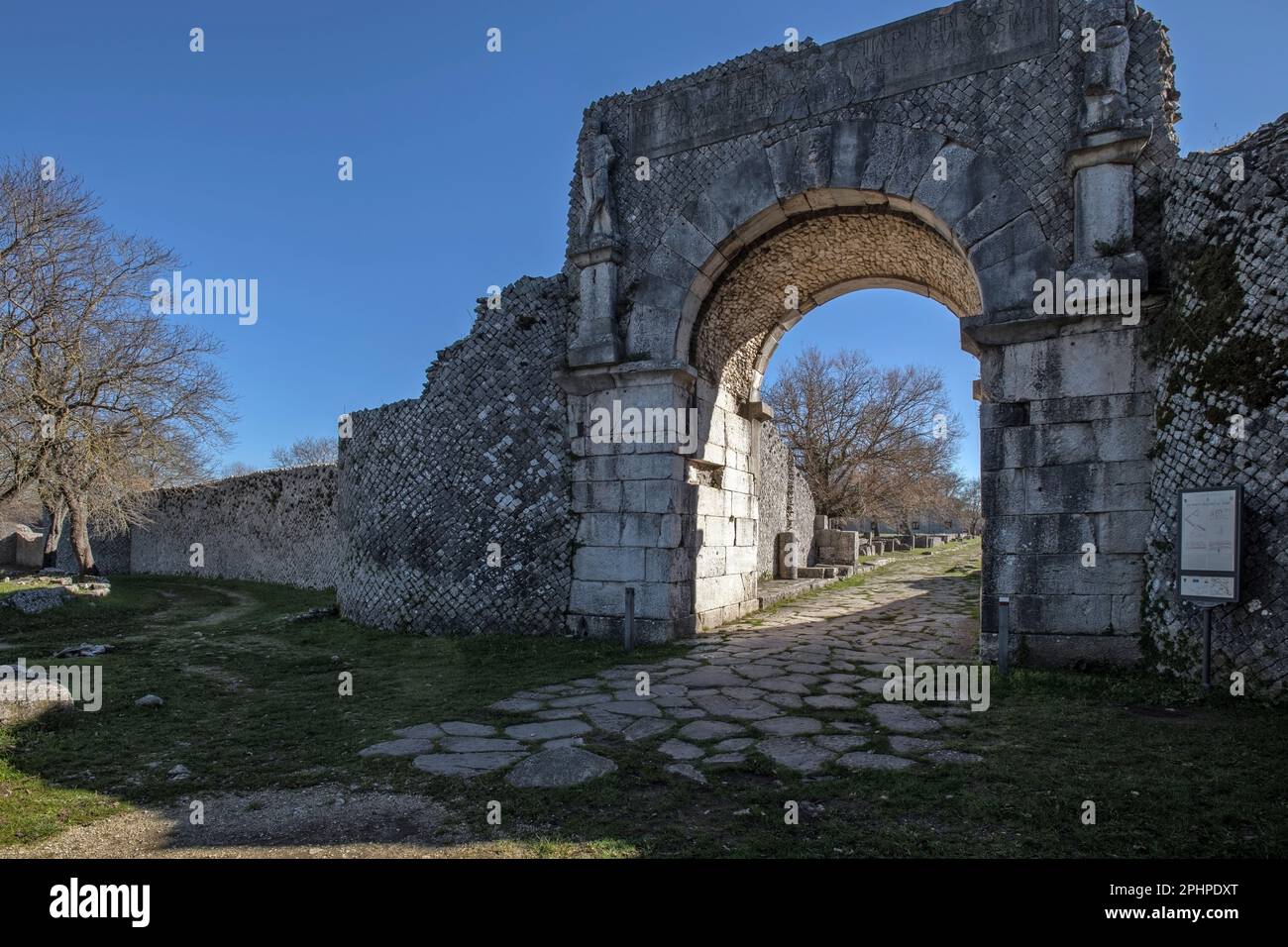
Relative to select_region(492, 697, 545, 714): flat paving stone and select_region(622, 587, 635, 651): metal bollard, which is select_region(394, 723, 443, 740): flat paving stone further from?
select_region(622, 587, 635, 651): metal bollard

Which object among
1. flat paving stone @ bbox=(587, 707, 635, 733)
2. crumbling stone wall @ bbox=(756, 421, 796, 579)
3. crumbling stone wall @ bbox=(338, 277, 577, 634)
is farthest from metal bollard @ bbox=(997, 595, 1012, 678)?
crumbling stone wall @ bbox=(756, 421, 796, 579)

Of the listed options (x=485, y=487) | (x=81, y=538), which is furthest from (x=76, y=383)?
(x=485, y=487)

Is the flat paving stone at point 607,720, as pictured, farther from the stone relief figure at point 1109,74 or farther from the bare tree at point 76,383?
the bare tree at point 76,383

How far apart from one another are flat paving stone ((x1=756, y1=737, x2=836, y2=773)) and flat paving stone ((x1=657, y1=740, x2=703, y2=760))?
1.24 feet

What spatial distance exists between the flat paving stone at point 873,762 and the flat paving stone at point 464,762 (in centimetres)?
188

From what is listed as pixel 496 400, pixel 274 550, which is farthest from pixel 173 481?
pixel 496 400

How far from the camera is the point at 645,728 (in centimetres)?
510

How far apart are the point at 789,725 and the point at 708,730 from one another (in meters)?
0.56

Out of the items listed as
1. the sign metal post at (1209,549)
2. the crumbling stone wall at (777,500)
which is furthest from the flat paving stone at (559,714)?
the crumbling stone wall at (777,500)

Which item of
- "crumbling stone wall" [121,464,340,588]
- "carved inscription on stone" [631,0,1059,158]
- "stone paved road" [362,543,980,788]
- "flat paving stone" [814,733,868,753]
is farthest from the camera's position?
"crumbling stone wall" [121,464,340,588]

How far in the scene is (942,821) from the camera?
3.41 meters

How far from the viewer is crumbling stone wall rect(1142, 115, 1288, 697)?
5324 millimetres

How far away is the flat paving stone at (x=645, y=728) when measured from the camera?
4.89m
